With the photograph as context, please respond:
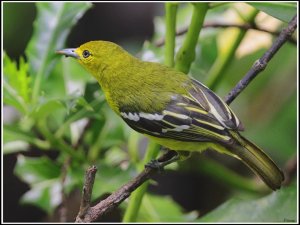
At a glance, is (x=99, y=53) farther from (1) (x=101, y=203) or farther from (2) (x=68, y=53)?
(1) (x=101, y=203)

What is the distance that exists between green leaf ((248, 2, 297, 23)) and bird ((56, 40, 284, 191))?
0.34m

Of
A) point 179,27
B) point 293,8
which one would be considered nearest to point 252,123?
point 179,27

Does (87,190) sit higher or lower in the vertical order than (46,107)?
higher

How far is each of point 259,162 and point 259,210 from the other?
0.36 meters

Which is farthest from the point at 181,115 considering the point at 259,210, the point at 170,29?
the point at 259,210

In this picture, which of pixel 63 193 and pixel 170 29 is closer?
pixel 170 29

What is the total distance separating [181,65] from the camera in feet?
7.17

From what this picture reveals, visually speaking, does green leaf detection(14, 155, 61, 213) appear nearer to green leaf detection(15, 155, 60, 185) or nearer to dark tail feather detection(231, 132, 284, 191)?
green leaf detection(15, 155, 60, 185)

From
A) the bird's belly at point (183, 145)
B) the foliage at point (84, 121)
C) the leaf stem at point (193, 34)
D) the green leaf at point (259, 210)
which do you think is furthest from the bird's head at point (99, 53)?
the green leaf at point (259, 210)

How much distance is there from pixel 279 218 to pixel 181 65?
0.68 metres

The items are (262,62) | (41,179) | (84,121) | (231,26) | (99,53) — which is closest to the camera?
(262,62)

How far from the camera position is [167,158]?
222 cm

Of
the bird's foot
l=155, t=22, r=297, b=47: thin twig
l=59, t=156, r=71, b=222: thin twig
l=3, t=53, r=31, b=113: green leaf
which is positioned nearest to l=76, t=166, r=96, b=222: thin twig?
the bird's foot

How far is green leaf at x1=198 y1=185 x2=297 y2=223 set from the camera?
7.62ft
